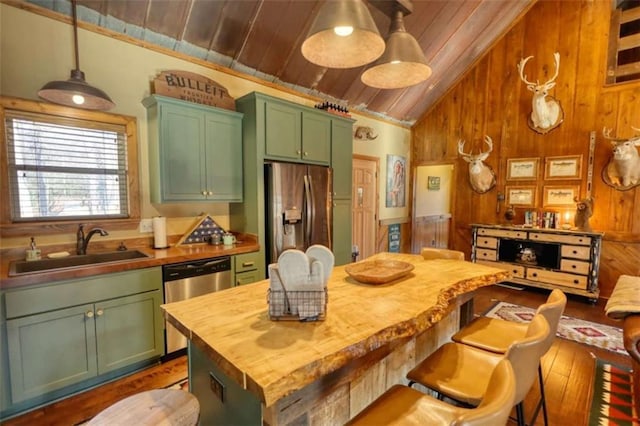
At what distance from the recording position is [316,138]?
11.7ft

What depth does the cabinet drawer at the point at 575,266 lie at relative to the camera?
152 inches

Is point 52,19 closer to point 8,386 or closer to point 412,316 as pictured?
point 8,386

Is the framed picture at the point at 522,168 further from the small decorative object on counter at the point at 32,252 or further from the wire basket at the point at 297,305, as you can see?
the small decorative object on counter at the point at 32,252

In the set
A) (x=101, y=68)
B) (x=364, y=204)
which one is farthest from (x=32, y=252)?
(x=364, y=204)

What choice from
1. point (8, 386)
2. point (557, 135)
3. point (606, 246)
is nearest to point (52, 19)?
point (8, 386)

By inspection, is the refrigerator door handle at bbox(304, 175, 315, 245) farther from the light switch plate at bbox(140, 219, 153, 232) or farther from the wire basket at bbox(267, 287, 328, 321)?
the wire basket at bbox(267, 287, 328, 321)

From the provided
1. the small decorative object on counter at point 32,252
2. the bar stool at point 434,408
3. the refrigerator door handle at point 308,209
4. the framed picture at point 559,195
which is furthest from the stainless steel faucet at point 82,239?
the framed picture at point 559,195

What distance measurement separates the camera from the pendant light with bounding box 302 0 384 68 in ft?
4.82

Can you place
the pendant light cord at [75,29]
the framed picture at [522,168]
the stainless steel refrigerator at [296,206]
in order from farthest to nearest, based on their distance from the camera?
the framed picture at [522,168]
the stainless steel refrigerator at [296,206]
the pendant light cord at [75,29]

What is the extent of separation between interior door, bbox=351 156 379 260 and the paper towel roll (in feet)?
9.48

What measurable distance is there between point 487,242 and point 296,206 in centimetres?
329

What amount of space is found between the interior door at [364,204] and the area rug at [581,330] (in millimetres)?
2123

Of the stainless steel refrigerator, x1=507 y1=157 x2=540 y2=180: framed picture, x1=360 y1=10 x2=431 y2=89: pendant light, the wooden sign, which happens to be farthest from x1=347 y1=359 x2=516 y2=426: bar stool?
x1=507 y1=157 x2=540 y2=180: framed picture

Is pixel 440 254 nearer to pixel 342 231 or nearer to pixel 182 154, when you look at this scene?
pixel 342 231
